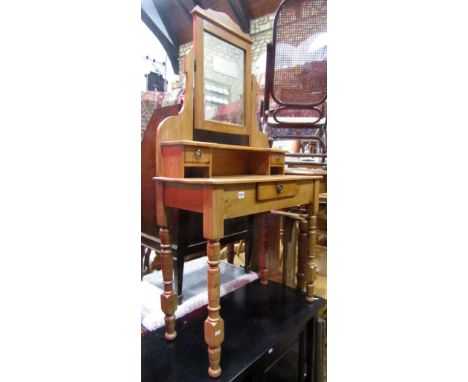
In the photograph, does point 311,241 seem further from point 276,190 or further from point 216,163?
point 216,163

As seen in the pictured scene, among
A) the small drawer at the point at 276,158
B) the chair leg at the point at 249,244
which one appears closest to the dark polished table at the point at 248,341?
the chair leg at the point at 249,244

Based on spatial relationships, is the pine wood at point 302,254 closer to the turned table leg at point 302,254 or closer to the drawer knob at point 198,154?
the turned table leg at point 302,254

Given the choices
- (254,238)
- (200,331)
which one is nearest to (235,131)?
(254,238)

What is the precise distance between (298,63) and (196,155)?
967mm

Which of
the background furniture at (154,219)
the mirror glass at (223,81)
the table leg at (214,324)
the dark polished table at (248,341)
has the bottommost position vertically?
the dark polished table at (248,341)

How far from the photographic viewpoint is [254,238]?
5.25ft

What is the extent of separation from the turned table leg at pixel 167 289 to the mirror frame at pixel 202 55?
1.42ft

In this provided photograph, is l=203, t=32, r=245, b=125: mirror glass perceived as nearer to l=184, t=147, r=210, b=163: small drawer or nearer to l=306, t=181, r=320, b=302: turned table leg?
l=184, t=147, r=210, b=163: small drawer

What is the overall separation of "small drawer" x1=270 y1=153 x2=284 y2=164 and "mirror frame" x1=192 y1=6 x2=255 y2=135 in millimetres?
159

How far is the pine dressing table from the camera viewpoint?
85 centimetres

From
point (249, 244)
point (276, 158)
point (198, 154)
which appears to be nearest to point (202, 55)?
point (198, 154)

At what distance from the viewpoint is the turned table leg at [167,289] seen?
40.2 inches
